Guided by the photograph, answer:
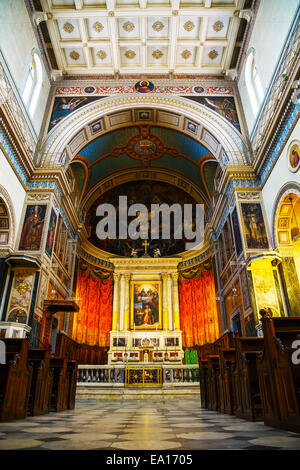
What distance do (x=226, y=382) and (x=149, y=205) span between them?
15498mm

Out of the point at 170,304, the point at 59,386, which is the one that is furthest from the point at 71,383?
the point at 170,304

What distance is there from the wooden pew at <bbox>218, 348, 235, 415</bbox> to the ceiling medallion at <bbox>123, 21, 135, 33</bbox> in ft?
43.9

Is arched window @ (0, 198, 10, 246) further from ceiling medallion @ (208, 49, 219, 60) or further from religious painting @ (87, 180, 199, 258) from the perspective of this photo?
ceiling medallion @ (208, 49, 219, 60)

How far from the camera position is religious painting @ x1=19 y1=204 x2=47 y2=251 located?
1052 cm

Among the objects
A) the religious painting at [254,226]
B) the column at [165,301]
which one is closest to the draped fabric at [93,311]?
the column at [165,301]

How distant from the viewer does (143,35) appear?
1330 cm

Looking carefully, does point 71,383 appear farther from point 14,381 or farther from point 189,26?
point 189,26

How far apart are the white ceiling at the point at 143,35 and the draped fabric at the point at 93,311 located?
10.4 m

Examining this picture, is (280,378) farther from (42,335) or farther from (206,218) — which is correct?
(206,218)

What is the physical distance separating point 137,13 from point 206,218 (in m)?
10.4

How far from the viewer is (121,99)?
14.2m

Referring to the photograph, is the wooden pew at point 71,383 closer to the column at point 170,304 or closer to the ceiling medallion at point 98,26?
the column at point 170,304
